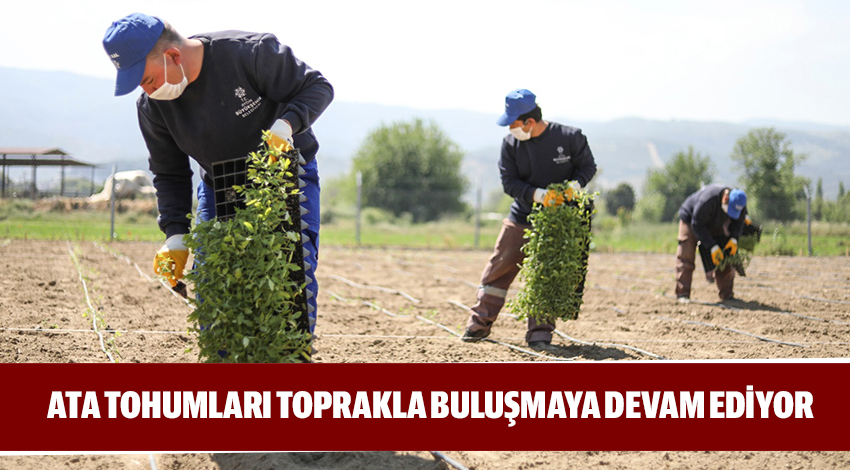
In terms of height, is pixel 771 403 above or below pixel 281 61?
below

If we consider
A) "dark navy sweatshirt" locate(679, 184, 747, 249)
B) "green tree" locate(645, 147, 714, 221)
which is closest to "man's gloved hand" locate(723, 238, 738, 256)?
"dark navy sweatshirt" locate(679, 184, 747, 249)

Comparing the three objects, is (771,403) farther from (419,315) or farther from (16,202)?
(16,202)

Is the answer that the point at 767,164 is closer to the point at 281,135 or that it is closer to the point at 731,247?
the point at 731,247

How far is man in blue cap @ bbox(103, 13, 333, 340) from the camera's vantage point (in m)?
2.68

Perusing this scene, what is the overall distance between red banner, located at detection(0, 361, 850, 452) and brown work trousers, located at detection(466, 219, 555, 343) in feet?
7.57

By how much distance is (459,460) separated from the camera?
2.96 m

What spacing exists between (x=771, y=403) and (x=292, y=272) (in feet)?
6.67

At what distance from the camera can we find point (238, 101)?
290 centimetres

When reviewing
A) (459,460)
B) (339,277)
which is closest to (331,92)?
(459,460)

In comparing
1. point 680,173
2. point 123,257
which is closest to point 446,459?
point 123,257

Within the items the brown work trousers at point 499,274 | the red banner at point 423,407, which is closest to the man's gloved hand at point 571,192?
the brown work trousers at point 499,274

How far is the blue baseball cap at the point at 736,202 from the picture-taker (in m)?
7.38

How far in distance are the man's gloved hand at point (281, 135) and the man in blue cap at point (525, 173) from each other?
99.0 inches

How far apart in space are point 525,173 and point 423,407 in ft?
9.19
